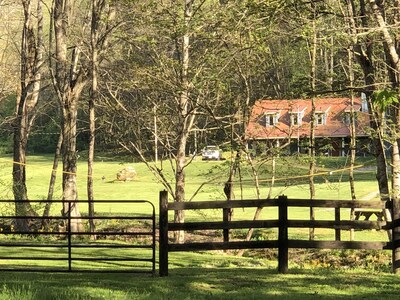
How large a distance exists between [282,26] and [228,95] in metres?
4.30

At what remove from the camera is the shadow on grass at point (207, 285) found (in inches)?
395

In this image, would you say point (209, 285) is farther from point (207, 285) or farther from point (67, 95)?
point (67, 95)

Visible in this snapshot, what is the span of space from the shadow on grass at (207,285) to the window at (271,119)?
11460mm

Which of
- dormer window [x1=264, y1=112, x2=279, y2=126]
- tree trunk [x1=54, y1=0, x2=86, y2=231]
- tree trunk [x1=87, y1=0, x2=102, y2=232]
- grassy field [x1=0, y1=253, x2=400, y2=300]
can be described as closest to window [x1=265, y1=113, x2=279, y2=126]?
dormer window [x1=264, y1=112, x2=279, y2=126]

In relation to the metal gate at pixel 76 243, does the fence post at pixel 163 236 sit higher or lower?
higher

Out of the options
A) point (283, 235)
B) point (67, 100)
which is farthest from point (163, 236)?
point (67, 100)

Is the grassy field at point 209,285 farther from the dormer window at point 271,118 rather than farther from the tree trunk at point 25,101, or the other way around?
the tree trunk at point 25,101

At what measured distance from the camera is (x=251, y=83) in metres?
25.0

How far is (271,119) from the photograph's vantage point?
24.7 metres

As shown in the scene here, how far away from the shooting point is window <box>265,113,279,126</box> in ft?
80.0

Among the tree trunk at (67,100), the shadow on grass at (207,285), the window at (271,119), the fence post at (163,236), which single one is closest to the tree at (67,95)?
the tree trunk at (67,100)

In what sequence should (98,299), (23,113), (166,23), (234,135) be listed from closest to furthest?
(98,299), (166,23), (234,135), (23,113)

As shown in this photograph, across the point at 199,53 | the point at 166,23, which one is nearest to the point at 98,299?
the point at 166,23

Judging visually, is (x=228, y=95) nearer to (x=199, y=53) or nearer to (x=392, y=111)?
(x=199, y=53)
